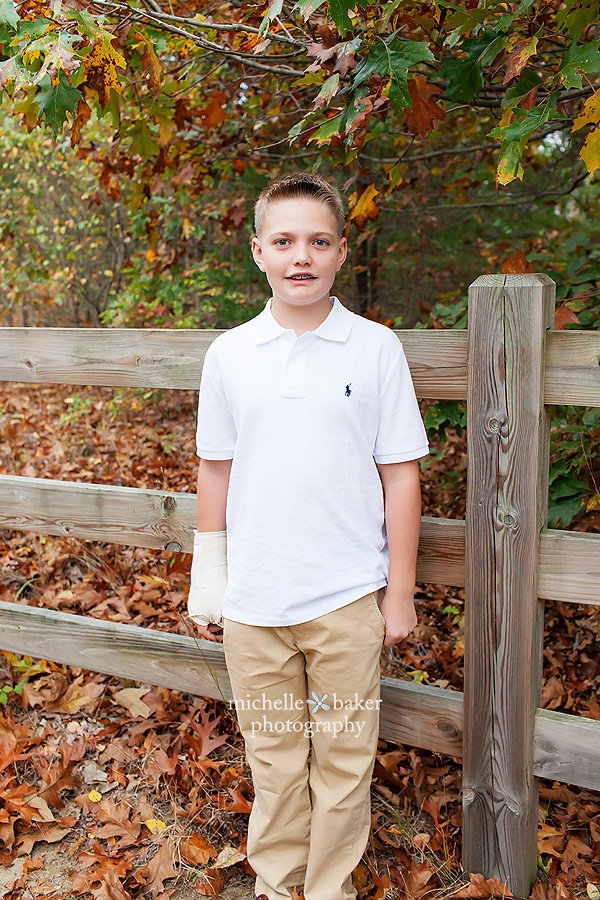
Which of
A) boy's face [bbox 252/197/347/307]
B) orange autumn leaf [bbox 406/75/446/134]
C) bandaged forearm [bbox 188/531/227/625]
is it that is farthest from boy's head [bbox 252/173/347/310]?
bandaged forearm [bbox 188/531/227/625]

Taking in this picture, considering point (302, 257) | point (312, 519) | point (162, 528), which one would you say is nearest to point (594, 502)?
point (312, 519)

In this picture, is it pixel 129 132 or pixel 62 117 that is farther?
pixel 129 132

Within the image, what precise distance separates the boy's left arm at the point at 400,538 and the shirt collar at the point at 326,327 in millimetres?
379

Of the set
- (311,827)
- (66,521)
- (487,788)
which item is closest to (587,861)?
(487,788)

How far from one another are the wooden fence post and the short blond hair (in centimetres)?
42

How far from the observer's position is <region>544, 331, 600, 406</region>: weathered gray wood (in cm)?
192

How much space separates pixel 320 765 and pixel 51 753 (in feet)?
4.22

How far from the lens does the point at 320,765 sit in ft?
7.02

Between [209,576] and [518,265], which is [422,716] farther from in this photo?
[518,265]

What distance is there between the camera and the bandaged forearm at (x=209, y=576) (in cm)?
219

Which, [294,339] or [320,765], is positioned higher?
[294,339]

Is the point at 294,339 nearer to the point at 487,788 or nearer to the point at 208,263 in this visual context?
the point at 487,788

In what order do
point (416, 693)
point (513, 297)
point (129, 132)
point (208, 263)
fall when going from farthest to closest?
point (208, 263) → point (129, 132) → point (416, 693) → point (513, 297)

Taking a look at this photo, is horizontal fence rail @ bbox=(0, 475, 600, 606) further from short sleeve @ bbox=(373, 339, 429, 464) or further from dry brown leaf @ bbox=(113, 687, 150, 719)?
dry brown leaf @ bbox=(113, 687, 150, 719)
